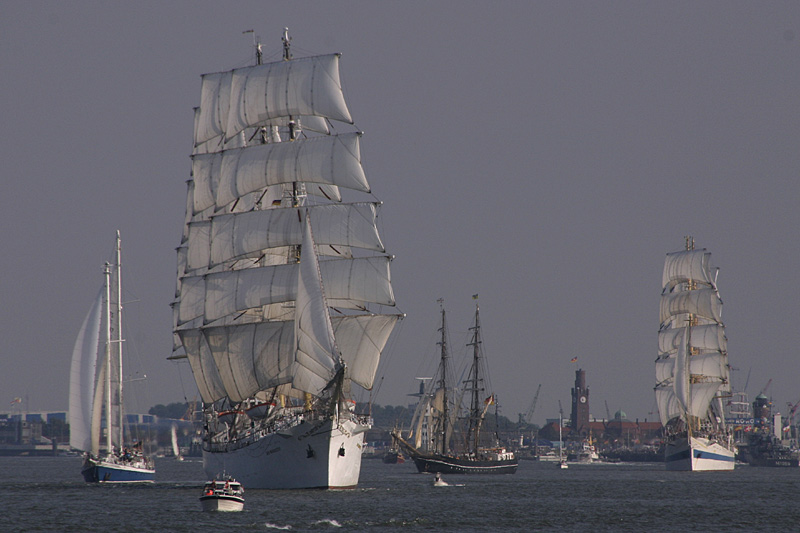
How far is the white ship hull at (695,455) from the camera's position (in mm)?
146875

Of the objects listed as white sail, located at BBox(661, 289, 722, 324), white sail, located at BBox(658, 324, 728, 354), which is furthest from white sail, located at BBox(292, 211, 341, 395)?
white sail, located at BBox(661, 289, 722, 324)

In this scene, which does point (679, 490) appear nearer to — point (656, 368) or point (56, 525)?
point (56, 525)

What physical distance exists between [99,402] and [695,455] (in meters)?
84.0

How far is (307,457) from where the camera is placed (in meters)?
75.1

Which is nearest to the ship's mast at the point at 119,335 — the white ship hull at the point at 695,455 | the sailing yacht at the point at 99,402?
the sailing yacht at the point at 99,402

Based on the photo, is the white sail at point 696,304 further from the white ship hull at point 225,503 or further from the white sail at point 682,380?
the white ship hull at point 225,503

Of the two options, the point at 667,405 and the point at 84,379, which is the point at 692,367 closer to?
the point at 667,405

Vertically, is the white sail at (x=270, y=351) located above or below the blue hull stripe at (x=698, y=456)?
above

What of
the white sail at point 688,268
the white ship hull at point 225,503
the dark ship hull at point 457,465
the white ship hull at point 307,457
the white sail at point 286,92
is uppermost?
the white sail at point 286,92

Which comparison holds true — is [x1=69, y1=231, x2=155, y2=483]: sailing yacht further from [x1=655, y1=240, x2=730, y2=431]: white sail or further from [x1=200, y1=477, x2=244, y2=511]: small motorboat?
[x1=655, y1=240, x2=730, y2=431]: white sail

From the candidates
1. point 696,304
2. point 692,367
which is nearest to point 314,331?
point 692,367

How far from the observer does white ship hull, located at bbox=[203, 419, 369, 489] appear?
7481cm

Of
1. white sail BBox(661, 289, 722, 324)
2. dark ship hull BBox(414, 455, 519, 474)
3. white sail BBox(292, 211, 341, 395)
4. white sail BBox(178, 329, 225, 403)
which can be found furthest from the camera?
white sail BBox(661, 289, 722, 324)

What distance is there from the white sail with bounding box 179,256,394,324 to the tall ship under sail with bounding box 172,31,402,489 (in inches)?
3.0
